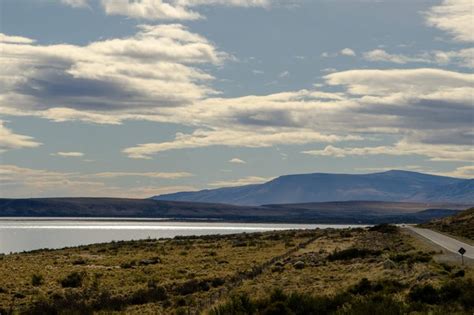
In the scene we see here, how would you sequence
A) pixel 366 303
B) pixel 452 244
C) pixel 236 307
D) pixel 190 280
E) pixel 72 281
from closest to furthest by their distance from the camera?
pixel 366 303
pixel 236 307
pixel 190 280
pixel 72 281
pixel 452 244

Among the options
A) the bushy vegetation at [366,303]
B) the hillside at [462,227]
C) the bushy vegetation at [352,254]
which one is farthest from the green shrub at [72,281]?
the hillside at [462,227]

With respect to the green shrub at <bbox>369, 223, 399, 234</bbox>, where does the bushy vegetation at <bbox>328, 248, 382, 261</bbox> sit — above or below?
below

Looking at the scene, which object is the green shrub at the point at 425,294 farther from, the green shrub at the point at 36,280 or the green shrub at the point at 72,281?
the green shrub at the point at 36,280

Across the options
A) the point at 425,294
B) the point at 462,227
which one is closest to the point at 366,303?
the point at 425,294

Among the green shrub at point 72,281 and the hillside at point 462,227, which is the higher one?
the hillside at point 462,227

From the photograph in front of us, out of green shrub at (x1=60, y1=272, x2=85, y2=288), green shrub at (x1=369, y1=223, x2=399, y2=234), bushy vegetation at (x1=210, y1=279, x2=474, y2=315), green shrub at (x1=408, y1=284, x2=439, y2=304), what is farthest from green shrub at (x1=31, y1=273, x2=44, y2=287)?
green shrub at (x1=369, y1=223, x2=399, y2=234)

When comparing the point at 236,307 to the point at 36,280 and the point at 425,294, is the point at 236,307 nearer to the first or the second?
the point at 425,294

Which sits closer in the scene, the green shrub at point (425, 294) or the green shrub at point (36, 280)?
the green shrub at point (425, 294)

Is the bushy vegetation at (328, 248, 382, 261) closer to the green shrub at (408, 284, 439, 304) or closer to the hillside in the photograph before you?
the green shrub at (408, 284, 439, 304)

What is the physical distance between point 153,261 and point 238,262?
6.89 metres

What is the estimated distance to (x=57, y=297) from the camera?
113 feet

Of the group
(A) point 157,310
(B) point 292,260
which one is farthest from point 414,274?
(B) point 292,260

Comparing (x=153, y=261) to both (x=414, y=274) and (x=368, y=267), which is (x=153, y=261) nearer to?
(x=368, y=267)

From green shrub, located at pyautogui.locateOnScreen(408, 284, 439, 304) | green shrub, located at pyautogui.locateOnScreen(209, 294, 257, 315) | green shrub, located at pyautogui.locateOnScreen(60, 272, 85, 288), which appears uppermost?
green shrub, located at pyautogui.locateOnScreen(408, 284, 439, 304)
